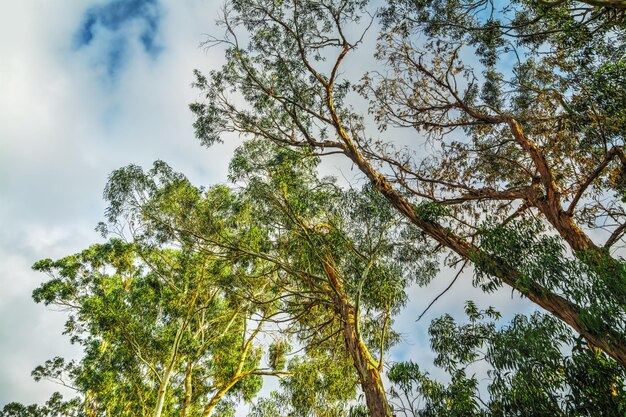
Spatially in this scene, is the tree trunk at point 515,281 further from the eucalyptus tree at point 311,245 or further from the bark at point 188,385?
the bark at point 188,385

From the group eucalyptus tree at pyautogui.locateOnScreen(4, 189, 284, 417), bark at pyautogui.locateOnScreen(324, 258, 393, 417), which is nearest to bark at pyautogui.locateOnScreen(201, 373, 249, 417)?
eucalyptus tree at pyautogui.locateOnScreen(4, 189, 284, 417)

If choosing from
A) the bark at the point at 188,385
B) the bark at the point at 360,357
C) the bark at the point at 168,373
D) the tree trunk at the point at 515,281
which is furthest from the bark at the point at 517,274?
the bark at the point at 188,385

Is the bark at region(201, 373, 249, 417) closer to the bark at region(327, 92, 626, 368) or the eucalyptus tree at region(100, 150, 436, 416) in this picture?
the eucalyptus tree at region(100, 150, 436, 416)

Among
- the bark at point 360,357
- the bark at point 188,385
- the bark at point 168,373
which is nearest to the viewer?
the bark at point 360,357

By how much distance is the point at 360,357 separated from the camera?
23.9 feet

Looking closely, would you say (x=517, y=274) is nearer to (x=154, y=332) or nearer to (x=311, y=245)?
(x=311, y=245)

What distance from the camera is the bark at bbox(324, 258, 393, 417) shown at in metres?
6.32

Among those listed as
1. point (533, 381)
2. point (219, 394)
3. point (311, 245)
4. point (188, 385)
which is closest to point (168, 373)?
point (188, 385)

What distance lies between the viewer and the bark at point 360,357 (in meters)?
6.32

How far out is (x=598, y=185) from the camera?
969cm

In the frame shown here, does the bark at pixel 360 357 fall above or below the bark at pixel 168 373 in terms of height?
below

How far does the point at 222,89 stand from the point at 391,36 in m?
5.20

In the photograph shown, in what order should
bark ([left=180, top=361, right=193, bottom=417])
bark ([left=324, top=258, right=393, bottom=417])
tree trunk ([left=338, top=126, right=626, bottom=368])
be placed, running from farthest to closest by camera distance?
bark ([left=180, top=361, right=193, bottom=417])
bark ([left=324, top=258, right=393, bottom=417])
tree trunk ([left=338, top=126, right=626, bottom=368])

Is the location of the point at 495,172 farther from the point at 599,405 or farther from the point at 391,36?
the point at 599,405
